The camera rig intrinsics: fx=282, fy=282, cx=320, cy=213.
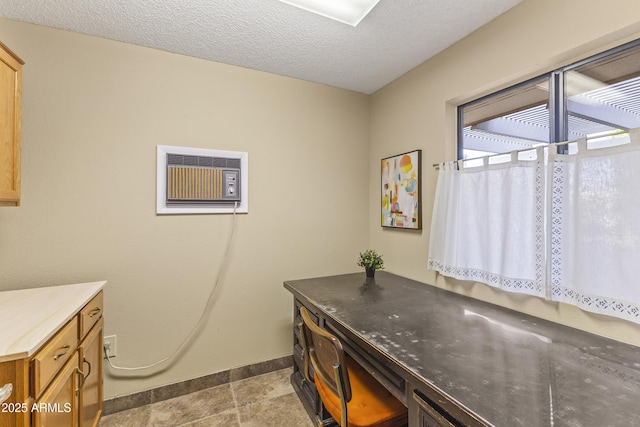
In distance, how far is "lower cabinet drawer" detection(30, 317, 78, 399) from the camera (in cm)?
98

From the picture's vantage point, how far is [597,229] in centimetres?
124

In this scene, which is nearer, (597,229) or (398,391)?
(398,391)

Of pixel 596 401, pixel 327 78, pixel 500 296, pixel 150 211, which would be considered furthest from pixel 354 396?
pixel 327 78

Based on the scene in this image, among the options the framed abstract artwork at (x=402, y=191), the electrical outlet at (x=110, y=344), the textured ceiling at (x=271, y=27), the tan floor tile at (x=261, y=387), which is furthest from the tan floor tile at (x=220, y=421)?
the textured ceiling at (x=271, y=27)

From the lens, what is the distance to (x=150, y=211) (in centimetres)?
202

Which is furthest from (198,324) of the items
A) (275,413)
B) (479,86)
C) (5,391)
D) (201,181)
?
(479,86)

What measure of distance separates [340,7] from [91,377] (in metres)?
2.48

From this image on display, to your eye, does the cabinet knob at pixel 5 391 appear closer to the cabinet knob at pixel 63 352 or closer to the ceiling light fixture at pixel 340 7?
the cabinet knob at pixel 63 352

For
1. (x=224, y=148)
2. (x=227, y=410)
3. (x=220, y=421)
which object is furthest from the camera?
(x=224, y=148)

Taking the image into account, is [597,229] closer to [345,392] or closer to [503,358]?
[503,358]

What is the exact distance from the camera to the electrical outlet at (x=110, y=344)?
6.20 ft

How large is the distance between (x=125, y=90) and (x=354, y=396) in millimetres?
2363

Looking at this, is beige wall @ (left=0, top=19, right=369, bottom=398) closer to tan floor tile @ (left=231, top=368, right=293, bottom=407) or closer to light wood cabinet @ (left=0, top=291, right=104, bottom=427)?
tan floor tile @ (left=231, top=368, right=293, bottom=407)

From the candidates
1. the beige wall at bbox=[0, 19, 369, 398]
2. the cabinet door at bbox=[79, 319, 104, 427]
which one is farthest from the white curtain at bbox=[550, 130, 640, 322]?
the cabinet door at bbox=[79, 319, 104, 427]
